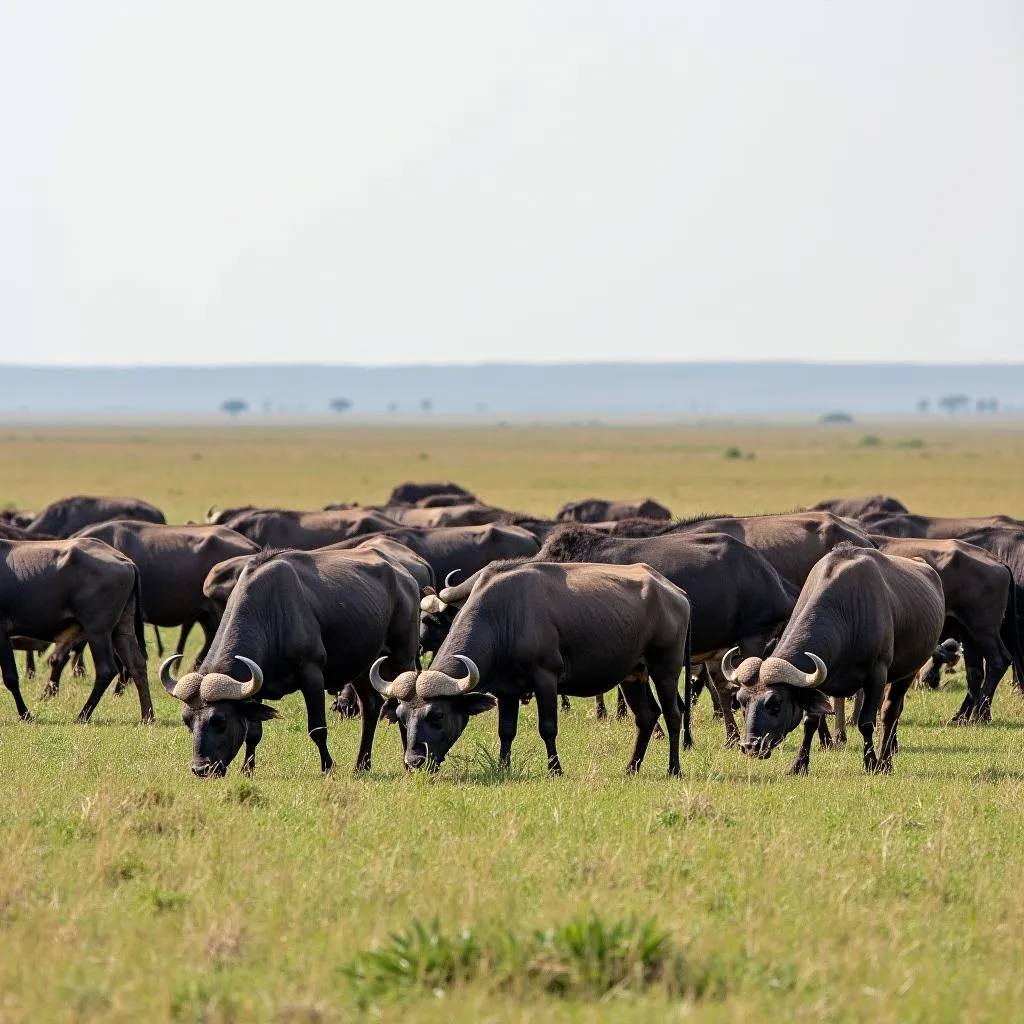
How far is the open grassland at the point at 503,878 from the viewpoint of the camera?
287 inches

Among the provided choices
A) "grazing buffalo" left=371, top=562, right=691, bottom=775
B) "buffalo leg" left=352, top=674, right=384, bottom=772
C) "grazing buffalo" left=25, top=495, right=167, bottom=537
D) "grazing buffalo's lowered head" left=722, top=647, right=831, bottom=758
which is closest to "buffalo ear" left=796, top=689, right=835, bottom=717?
"grazing buffalo's lowered head" left=722, top=647, right=831, bottom=758

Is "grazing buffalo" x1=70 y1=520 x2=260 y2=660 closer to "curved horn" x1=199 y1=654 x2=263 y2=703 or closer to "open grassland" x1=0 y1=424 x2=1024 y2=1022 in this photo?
"open grassland" x1=0 y1=424 x2=1024 y2=1022

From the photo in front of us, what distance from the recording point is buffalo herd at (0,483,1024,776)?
43.9 feet

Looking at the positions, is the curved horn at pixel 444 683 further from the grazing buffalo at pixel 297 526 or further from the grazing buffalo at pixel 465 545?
the grazing buffalo at pixel 297 526

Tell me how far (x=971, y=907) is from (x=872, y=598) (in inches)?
202

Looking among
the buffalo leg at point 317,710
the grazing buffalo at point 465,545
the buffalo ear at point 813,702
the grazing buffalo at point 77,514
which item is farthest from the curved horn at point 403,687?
the grazing buffalo at point 77,514

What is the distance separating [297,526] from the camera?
25.3 metres

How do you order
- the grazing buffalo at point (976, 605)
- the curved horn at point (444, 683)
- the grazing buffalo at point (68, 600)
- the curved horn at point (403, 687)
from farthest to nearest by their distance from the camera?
1. the grazing buffalo at point (976, 605)
2. the grazing buffalo at point (68, 600)
3. the curved horn at point (403, 687)
4. the curved horn at point (444, 683)

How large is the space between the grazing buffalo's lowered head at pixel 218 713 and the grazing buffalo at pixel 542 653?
1.11 metres

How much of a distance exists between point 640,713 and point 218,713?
366cm

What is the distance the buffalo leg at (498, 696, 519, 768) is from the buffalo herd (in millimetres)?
19

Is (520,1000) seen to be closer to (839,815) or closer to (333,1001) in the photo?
(333,1001)

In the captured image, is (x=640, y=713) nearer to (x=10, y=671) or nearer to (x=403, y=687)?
(x=403, y=687)

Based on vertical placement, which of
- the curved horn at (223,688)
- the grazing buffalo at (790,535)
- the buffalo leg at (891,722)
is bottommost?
the buffalo leg at (891,722)
